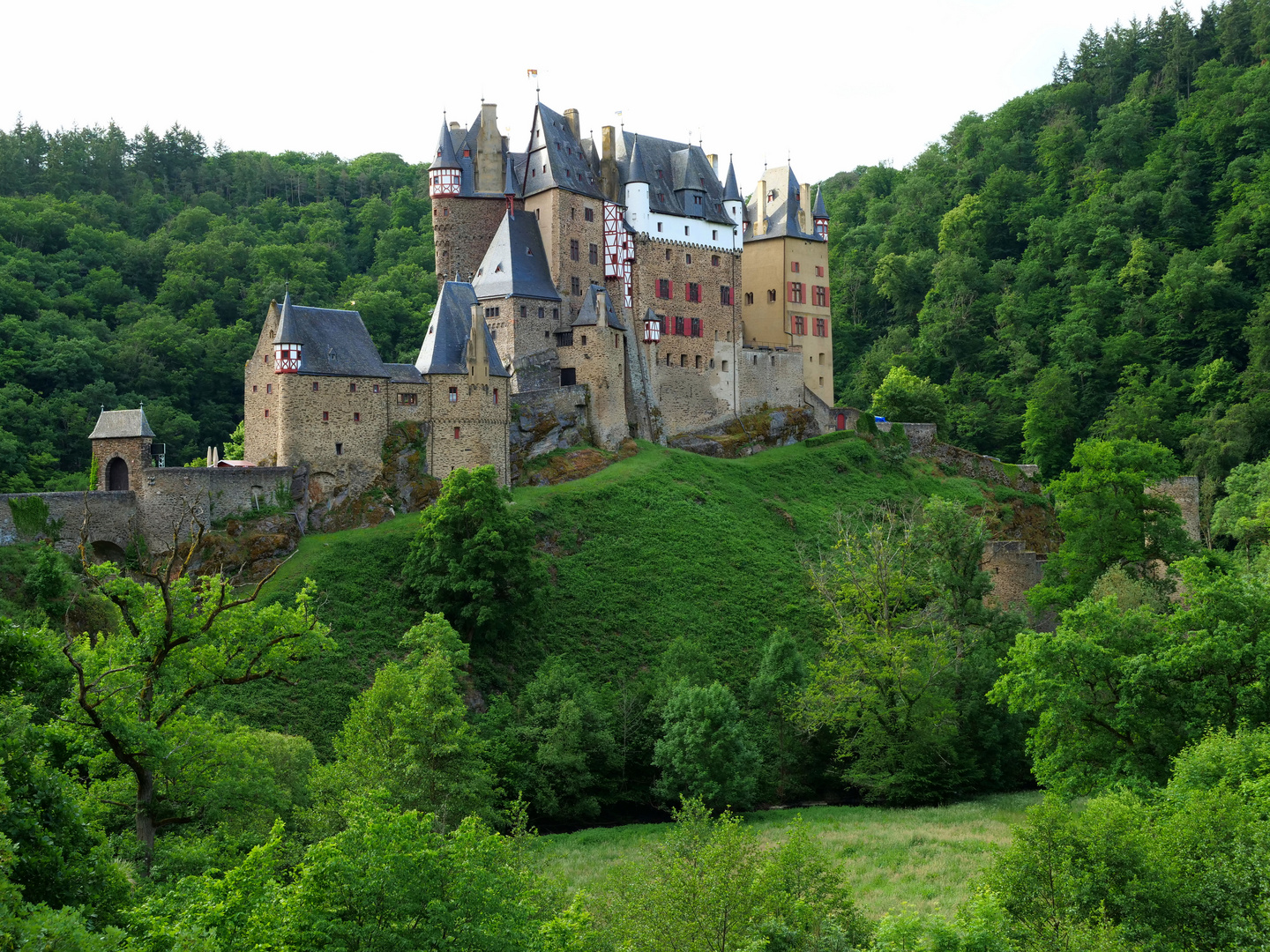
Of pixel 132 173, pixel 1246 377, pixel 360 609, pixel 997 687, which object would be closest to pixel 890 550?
pixel 997 687

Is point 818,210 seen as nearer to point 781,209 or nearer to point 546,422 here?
point 781,209

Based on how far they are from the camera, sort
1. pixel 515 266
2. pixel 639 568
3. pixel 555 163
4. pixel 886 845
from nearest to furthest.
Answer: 1. pixel 886 845
2. pixel 639 568
3. pixel 515 266
4. pixel 555 163

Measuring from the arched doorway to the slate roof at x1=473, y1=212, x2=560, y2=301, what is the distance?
18.3m

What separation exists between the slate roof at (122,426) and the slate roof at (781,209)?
36.2m

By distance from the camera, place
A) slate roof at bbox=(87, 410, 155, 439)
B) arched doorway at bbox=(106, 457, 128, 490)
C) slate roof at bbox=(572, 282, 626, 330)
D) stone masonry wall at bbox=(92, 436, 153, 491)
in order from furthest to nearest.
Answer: slate roof at bbox=(572, 282, 626, 330) → arched doorway at bbox=(106, 457, 128, 490) → slate roof at bbox=(87, 410, 155, 439) → stone masonry wall at bbox=(92, 436, 153, 491)

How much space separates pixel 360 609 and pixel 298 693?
4.47 meters

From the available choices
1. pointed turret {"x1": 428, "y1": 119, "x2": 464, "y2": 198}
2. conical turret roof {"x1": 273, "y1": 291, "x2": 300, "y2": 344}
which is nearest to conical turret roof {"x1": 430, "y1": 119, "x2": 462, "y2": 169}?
pointed turret {"x1": 428, "y1": 119, "x2": 464, "y2": 198}

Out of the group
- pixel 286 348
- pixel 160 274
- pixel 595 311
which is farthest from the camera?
pixel 160 274

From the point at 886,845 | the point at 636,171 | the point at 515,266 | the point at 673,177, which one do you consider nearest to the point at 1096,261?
the point at 673,177

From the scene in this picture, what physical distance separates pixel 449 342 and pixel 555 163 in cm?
1324

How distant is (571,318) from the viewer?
189ft

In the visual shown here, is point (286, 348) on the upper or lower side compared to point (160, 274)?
lower

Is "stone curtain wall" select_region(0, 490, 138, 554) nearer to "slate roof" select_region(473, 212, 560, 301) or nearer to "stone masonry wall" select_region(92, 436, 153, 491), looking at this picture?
"stone masonry wall" select_region(92, 436, 153, 491)

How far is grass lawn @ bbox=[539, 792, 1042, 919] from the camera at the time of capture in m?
29.4
